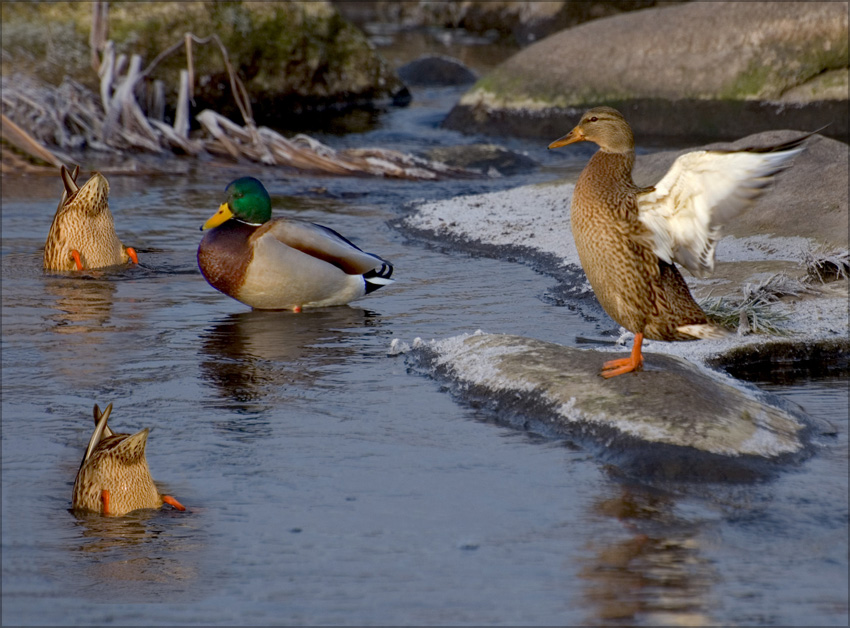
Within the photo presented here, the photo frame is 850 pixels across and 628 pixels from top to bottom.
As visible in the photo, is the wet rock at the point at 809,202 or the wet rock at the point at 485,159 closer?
the wet rock at the point at 809,202

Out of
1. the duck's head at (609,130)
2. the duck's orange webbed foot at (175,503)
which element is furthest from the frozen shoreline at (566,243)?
the duck's orange webbed foot at (175,503)

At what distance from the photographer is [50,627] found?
127 inches

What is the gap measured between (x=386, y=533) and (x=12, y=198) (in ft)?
22.0

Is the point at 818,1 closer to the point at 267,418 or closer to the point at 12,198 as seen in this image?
the point at 12,198

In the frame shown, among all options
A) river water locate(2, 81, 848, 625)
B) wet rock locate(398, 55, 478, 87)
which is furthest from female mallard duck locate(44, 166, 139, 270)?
wet rock locate(398, 55, 478, 87)

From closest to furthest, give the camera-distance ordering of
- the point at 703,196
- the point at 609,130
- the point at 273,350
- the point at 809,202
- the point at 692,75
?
the point at 703,196 < the point at 609,130 < the point at 273,350 < the point at 809,202 < the point at 692,75

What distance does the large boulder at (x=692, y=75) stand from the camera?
41.0 ft

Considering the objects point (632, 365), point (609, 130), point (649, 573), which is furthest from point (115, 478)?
point (609, 130)

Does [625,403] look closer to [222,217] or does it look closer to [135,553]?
[135,553]

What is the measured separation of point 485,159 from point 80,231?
4883mm

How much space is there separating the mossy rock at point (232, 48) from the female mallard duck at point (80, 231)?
5750 millimetres

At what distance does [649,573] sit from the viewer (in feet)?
11.5

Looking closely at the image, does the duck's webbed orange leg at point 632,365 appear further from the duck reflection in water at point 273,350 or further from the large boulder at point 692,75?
the large boulder at point 692,75

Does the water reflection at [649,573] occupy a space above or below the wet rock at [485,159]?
below
